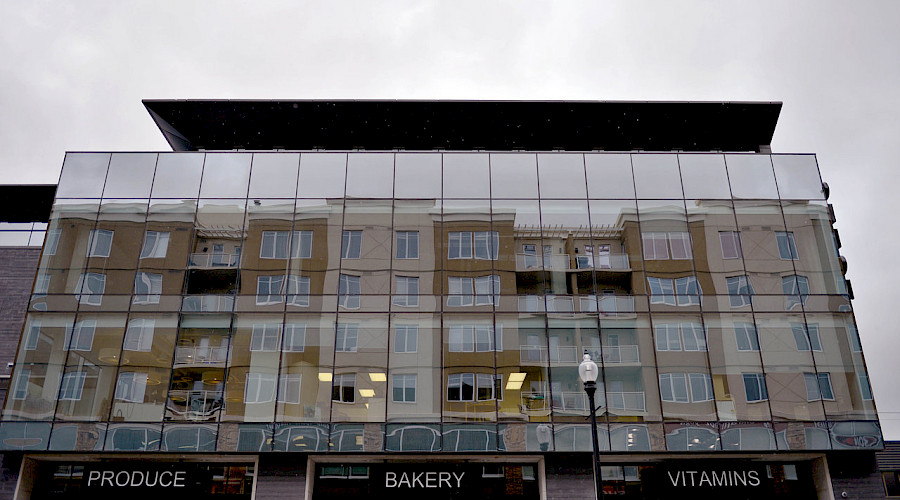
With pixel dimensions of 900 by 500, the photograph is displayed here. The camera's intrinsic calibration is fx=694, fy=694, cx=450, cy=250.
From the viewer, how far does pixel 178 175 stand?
29203mm

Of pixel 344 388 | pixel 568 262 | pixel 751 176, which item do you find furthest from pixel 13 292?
pixel 751 176

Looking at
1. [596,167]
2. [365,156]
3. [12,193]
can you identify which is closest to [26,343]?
[12,193]

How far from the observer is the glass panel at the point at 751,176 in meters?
29.2

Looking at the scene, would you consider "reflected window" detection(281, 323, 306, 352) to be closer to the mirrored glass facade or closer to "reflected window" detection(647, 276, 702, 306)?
the mirrored glass facade

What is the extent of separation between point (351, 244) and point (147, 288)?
8.12 m

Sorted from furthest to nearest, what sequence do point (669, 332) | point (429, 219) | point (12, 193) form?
point (12, 193)
point (429, 219)
point (669, 332)

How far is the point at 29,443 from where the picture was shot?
82.3 feet

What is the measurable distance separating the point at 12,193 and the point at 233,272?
14427 millimetres

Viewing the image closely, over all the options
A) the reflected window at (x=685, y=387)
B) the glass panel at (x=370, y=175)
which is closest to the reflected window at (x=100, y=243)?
the glass panel at (x=370, y=175)

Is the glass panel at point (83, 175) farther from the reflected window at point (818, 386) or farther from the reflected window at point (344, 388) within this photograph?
the reflected window at point (818, 386)

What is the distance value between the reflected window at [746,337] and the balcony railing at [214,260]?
19704mm

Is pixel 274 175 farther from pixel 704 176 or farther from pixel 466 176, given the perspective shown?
pixel 704 176

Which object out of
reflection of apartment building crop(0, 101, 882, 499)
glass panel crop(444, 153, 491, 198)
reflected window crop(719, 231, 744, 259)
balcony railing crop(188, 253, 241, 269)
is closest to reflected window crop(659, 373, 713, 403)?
reflection of apartment building crop(0, 101, 882, 499)

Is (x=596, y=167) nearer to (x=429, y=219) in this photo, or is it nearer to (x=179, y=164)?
(x=429, y=219)
